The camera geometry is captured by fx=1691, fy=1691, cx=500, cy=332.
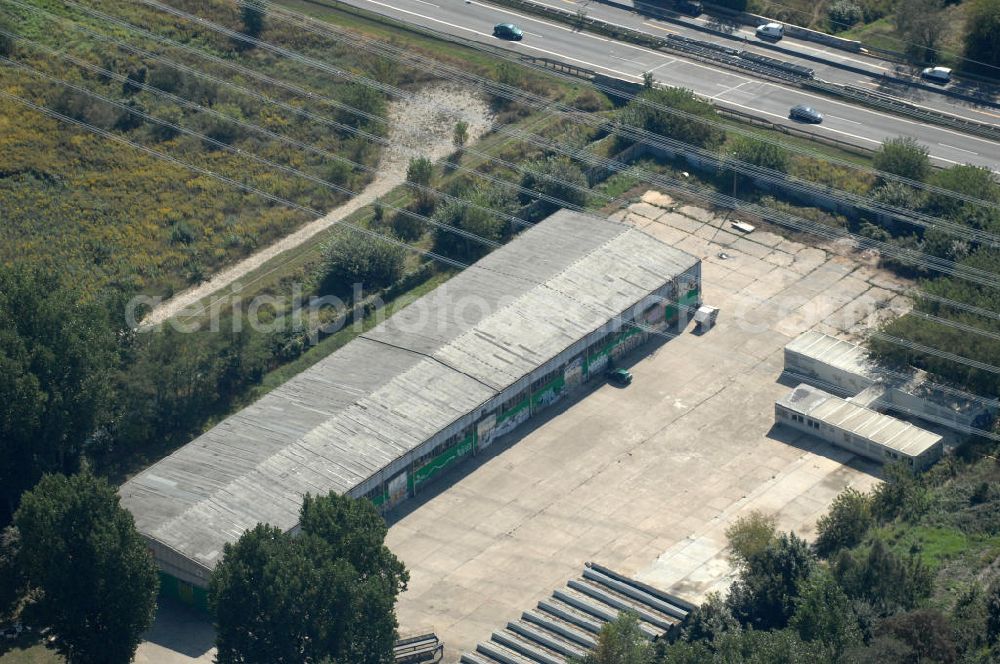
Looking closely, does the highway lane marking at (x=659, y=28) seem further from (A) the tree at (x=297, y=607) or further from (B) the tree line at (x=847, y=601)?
(A) the tree at (x=297, y=607)

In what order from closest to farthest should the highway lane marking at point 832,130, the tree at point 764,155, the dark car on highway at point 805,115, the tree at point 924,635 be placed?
the tree at point 924,635 → the tree at point 764,155 → the highway lane marking at point 832,130 → the dark car on highway at point 805,115

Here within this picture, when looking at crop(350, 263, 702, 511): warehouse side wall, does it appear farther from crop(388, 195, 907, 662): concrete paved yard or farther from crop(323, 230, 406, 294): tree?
crop(323, 230, 406, 294): tree

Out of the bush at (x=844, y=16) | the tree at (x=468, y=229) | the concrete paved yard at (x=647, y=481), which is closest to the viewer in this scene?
the concrete paved yard at (x=647, y=481)

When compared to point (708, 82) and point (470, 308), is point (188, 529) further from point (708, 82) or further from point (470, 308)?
point (708, 82)

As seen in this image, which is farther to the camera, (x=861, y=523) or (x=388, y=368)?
(x=388, y=368)

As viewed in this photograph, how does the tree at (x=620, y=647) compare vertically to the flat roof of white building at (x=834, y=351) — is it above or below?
below

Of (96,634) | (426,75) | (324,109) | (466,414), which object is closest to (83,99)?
(324,109)

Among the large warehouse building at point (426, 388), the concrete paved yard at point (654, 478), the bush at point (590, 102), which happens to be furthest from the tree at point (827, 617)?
the bush at point (590, 102)
